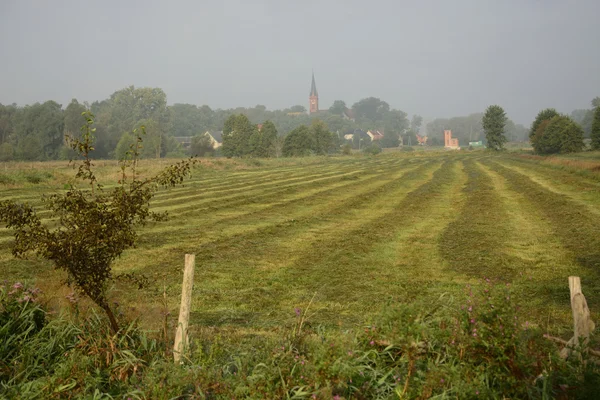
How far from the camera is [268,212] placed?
23.9 metres

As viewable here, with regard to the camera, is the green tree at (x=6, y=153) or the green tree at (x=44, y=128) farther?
the green tree at (x=44, y=128)

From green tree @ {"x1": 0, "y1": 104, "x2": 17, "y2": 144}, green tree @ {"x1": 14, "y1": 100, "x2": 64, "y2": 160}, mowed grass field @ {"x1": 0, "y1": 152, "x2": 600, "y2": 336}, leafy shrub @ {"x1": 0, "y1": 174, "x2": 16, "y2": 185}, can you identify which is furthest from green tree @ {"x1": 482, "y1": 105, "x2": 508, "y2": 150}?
green tree @ {"x1": 0, "y1": 104, "x2": 17, "y2": 144}

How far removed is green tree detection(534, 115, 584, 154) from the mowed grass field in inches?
2084

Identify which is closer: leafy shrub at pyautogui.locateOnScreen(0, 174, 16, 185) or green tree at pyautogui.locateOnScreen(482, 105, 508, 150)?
leafy shrub at pyautogui.locateOnScreen(0, 174, 16, 185)

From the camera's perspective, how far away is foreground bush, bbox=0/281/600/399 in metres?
5.73

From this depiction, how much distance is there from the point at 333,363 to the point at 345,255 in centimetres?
891

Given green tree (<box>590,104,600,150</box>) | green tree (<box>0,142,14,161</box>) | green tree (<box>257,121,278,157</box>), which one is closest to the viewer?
green tree (<box>590,104,600,150</box>)

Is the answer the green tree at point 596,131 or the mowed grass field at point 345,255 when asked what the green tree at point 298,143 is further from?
the mowed grass field at point 345,255

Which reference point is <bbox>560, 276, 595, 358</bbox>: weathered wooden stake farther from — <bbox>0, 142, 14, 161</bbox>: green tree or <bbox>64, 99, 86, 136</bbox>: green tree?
<bbox>64, 99, 86, 136</bbox>: green tree

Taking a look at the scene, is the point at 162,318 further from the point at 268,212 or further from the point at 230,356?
the point at 268,212

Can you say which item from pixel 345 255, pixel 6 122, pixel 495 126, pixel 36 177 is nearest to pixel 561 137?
pixel 495 126

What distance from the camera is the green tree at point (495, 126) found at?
349 ft

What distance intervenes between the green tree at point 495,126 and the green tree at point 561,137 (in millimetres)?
24547

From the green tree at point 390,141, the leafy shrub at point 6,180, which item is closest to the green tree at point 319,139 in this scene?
the green tree at point 390,141
